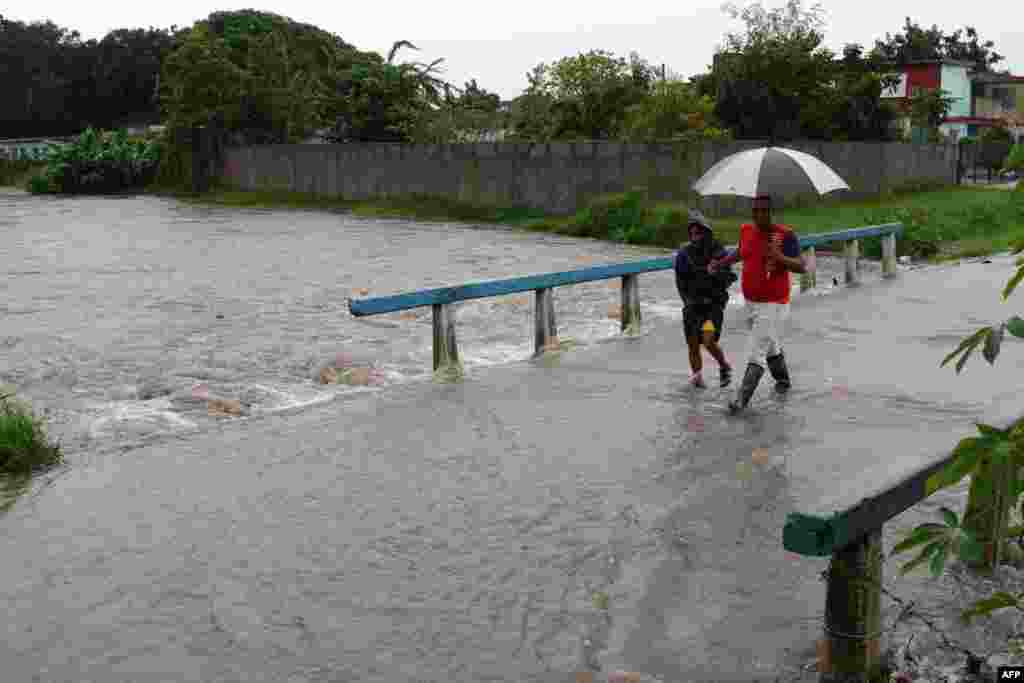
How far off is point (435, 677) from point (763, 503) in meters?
2.69

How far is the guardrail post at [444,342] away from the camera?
1102 cm

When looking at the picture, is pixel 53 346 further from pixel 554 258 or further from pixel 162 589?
pixel 554 258

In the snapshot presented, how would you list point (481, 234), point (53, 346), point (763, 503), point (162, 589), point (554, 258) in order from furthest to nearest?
point (481, 234) → point (554, 258) → point (53, 346) → point (763, 503) → point (162, 589)

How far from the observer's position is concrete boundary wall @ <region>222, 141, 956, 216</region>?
102 ft

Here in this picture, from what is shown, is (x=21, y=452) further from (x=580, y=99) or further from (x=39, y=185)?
(x=39, y=185)

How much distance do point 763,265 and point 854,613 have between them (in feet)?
15.6

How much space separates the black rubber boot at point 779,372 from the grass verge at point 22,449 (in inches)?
214

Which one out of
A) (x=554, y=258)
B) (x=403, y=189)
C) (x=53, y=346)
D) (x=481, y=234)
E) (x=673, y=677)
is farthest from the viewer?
(x=403, y=189)

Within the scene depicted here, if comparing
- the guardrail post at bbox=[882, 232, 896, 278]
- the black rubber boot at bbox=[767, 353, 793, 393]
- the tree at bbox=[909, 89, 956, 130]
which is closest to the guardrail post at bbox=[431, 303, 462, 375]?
the black rubber boot at bbox=[767, 353, 793, 393]

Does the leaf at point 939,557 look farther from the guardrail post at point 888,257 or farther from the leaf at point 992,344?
the guardrail post at point 888,257

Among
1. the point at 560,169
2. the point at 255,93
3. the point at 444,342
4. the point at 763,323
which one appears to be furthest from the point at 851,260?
the point at 255,93

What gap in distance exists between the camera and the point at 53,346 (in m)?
14.1

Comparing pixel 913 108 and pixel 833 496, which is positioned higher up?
pixel 913 108

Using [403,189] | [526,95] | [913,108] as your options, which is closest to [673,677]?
[403,189]
